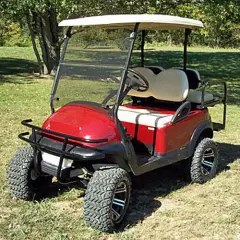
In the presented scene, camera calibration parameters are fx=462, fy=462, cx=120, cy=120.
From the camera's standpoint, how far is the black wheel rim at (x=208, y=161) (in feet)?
15.3

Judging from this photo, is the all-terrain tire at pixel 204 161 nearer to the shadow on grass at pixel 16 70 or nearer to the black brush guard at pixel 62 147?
the black brush guard at pixel 62 147

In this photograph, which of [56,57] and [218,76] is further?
[218,76]

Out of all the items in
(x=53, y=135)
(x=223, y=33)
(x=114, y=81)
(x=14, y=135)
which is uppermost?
(x=114, y=81)

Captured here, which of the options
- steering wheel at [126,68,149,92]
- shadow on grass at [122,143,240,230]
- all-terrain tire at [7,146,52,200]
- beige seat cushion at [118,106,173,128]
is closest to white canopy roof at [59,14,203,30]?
steering wheel at [126,68,149,92]

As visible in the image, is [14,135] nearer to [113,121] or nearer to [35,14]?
[113,121]

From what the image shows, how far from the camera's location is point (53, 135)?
3.65 m

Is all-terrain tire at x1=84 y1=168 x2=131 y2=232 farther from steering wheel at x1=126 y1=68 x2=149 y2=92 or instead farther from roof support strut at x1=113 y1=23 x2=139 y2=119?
steering wheel at x1=126 y1=68 x2=149 y2=92

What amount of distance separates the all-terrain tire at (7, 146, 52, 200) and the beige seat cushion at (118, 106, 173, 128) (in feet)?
3.02

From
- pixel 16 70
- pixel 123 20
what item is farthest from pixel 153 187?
pixel 16 70

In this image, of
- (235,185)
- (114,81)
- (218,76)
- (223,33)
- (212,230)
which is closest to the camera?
(212,230)

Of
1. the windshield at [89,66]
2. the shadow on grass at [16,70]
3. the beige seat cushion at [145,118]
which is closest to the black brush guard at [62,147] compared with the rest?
the windshield at [89,66]

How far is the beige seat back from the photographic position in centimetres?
452

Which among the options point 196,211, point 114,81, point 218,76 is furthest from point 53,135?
point 218,76

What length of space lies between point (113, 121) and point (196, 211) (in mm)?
1077
